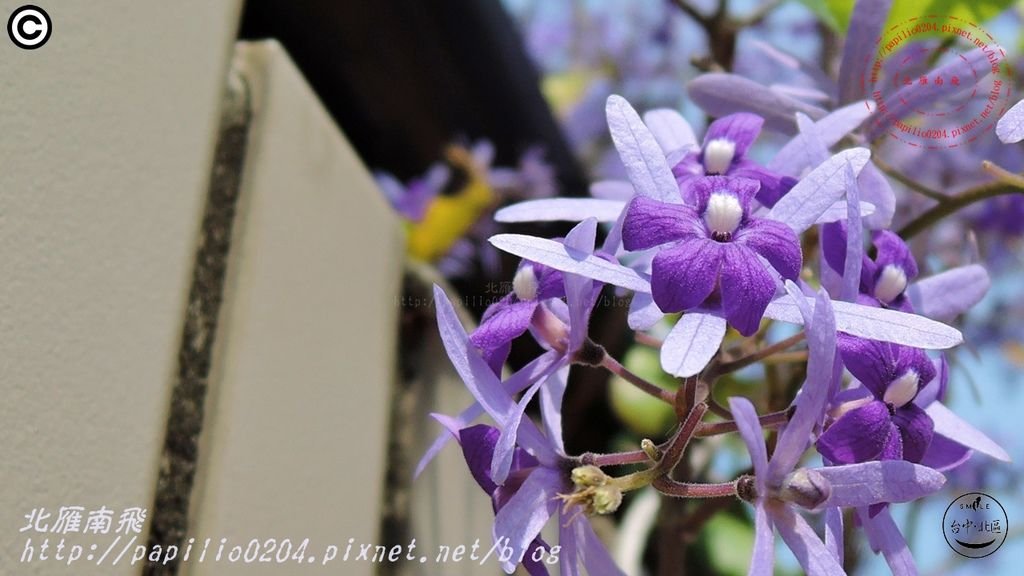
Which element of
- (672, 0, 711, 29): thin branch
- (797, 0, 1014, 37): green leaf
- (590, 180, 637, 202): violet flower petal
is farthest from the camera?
(672, 0, 711, 29): thin branch

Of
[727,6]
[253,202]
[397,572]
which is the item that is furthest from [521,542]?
[727,6]

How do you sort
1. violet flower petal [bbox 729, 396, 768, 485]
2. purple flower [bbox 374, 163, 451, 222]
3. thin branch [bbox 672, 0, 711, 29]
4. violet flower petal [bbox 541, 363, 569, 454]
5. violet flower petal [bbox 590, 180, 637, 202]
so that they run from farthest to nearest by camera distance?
purple flower [bbox 374, 163, 451, 222] → thin branch [bbox 672, 0, 711, 29] → violet flower petal [bbox 590, 180, 637, 202] → violet flower petal [bbox 541, 363, 569, 454] → violet flower petal [bbox 729, 396, 768, 485]

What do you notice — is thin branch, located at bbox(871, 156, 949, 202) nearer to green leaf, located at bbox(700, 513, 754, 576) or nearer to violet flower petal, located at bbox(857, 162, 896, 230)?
violet flower petal, located at bbox(857, 162, 896, 230)

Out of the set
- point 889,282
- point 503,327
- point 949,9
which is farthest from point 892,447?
point 949,9

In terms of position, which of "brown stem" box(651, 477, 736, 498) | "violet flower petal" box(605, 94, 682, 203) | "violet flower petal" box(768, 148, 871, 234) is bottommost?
"brown stem" box(651, 477, 736, 498)

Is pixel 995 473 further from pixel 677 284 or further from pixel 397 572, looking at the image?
pixel 677 284

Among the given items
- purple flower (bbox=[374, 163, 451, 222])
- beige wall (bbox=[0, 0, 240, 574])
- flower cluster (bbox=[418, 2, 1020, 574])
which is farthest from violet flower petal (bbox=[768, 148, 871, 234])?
purple flower (bbox=[374, 163, 451, 222])

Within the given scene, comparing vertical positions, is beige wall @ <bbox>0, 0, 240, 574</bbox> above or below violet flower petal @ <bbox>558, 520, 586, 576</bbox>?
above
